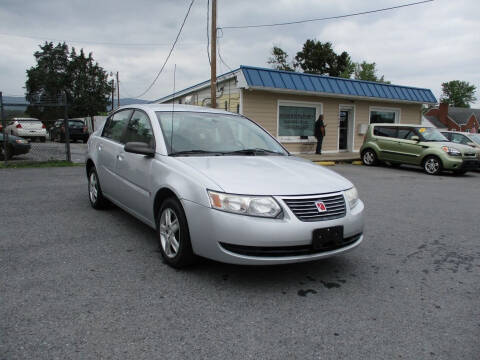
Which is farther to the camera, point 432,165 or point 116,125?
point 432,165

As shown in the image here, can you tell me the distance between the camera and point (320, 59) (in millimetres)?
47938

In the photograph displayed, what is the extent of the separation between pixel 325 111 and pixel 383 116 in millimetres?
4069

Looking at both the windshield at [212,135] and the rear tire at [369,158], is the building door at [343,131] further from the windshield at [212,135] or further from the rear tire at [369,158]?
the windshield at [212,135]

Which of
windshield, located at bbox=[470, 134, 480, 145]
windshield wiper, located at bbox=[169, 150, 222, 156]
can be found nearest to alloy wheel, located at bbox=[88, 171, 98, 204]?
windshield wiper, located at bbox=[169, 150, 222, 156]

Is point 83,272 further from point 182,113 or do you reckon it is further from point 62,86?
point 62,86

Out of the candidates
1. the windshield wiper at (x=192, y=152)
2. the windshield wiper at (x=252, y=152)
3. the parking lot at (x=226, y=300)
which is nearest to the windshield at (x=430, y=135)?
the parking lot at (x=226, y=300)

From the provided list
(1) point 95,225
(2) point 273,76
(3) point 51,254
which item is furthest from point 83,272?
(2) point 273,76

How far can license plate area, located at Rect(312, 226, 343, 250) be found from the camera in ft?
9.82

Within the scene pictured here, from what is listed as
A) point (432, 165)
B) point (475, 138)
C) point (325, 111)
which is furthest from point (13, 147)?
point (475, 138)

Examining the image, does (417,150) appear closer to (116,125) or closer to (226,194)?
(116,125)

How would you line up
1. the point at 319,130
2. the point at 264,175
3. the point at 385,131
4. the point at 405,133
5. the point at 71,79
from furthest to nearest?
the point at 71,79, the point at 319,130, the point at 385,131, the point at 405,133, the point at 264,175

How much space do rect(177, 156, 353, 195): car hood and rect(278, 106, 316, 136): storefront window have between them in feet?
40.2

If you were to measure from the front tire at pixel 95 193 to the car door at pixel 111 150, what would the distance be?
23cm

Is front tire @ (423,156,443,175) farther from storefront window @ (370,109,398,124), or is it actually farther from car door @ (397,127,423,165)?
storefront window @ (370,109,398,124)
